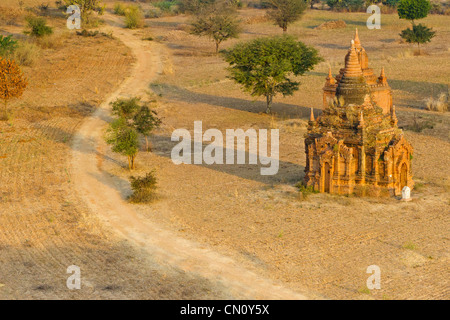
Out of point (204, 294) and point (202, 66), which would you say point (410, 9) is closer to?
point (202, 66)

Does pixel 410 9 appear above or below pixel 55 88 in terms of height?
above

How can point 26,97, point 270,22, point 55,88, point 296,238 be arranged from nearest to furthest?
point 296,238, point 26,97, point 55,88, point 270,22

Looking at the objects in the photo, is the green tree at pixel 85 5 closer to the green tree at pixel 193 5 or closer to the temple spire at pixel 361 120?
the green tree at pixel 193 5

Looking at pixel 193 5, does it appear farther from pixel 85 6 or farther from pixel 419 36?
pixel 419 36

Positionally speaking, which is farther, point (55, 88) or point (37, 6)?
point (37, 6)

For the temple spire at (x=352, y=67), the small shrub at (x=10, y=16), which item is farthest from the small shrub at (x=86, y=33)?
the temple spire at (x=352, y=67)
